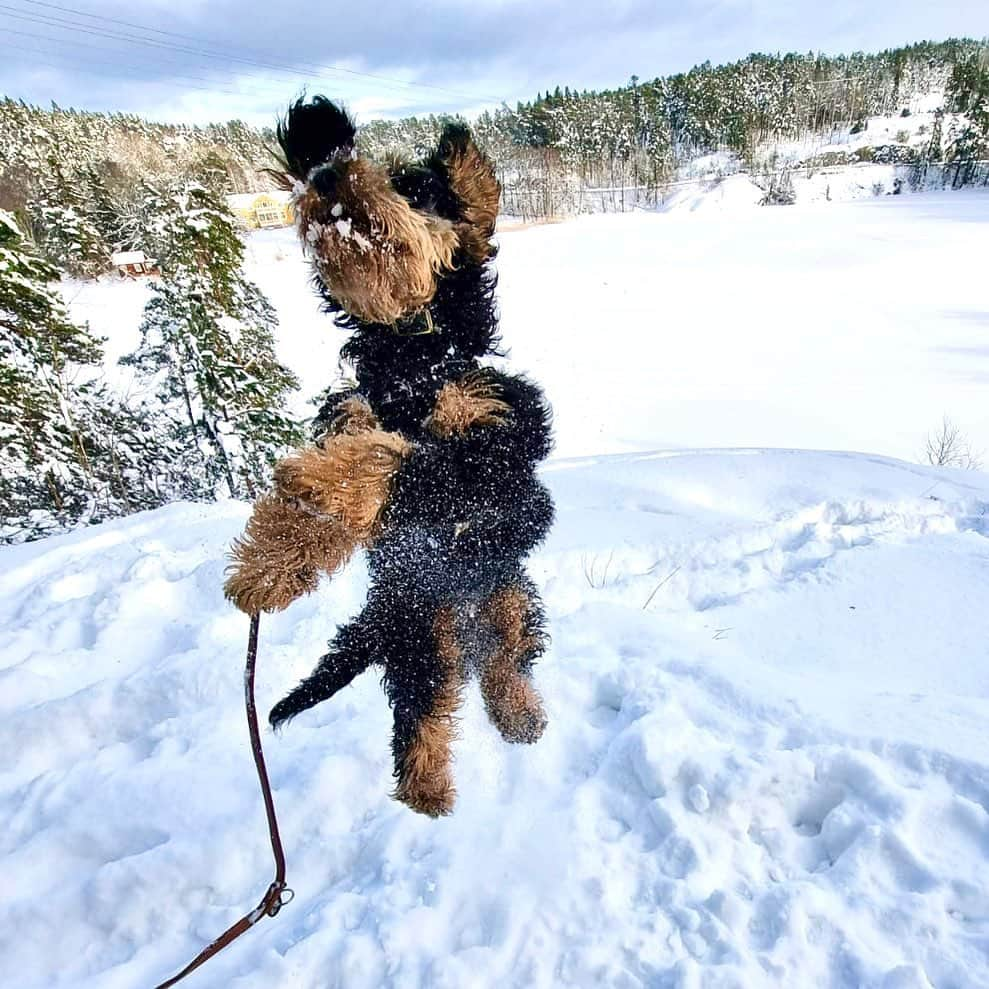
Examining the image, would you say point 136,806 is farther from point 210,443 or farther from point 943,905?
point 210,443

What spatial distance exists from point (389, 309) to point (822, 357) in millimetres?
21370

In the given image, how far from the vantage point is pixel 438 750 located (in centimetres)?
198

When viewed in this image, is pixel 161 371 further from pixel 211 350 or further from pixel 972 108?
pixel 972 108

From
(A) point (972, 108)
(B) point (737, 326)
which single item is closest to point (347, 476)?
(B) point (737, 326)

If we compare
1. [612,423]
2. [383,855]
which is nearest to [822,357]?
[612,423]

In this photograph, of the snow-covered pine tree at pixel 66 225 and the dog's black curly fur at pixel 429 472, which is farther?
the snow-covered pine tree at pixel 66 225

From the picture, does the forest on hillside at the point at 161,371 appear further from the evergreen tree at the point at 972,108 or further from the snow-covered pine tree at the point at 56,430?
the evergreen tree at the point at 972,108

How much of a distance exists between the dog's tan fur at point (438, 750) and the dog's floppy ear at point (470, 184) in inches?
45.2

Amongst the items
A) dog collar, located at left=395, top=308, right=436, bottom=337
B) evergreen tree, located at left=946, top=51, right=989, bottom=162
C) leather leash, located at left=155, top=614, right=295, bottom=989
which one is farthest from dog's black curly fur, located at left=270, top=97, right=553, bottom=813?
evergreen tree, located at left=946, top=51, right=989, bottom=162

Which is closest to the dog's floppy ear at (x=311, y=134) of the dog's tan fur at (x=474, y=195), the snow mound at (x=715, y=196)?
the dog's tan fur at (x=474, y=195)

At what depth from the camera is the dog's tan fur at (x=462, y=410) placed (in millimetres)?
1634

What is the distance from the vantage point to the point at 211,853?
6.93ft

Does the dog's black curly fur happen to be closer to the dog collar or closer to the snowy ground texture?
the dog collar

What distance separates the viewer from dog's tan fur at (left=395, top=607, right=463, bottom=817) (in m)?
1.90
